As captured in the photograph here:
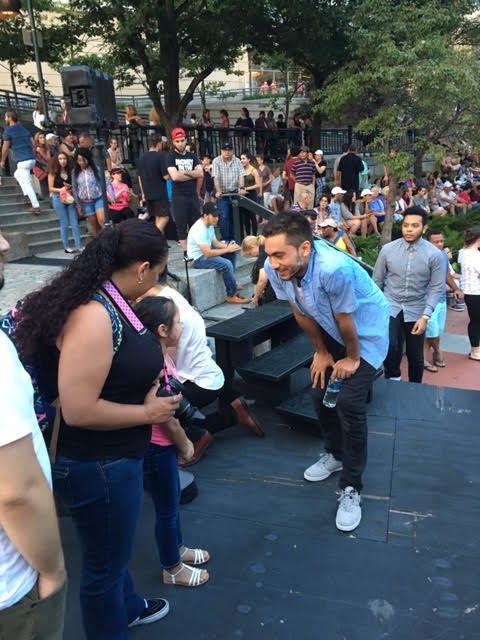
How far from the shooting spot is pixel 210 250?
6.61 meters

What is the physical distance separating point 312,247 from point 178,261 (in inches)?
193

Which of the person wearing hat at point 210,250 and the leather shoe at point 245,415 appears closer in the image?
the leather shoe at point 245,415

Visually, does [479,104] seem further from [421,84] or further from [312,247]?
[312,247]

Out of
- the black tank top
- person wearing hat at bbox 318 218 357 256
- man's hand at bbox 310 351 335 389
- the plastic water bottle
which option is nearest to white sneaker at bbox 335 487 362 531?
the plastic water bottle

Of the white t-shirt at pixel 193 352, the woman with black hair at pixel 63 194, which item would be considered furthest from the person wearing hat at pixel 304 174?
the white t-shirt at pixel 193 352

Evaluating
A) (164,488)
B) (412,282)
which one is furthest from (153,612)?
(412,282)

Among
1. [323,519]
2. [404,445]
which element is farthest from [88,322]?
[404,445]

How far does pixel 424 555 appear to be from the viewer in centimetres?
271

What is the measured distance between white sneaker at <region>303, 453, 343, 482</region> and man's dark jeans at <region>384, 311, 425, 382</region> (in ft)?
6.04

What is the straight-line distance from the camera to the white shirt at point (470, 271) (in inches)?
253

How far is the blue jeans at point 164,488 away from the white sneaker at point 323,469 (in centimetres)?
116

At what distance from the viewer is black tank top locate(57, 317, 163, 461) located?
1.71 m

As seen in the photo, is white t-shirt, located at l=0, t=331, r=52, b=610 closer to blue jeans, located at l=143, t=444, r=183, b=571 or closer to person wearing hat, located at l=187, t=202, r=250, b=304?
blue jeans, located at l=143, t=444, r=183, b=571

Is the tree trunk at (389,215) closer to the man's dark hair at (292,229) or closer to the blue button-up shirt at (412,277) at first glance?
the blue button-up shirt at (412,277)
